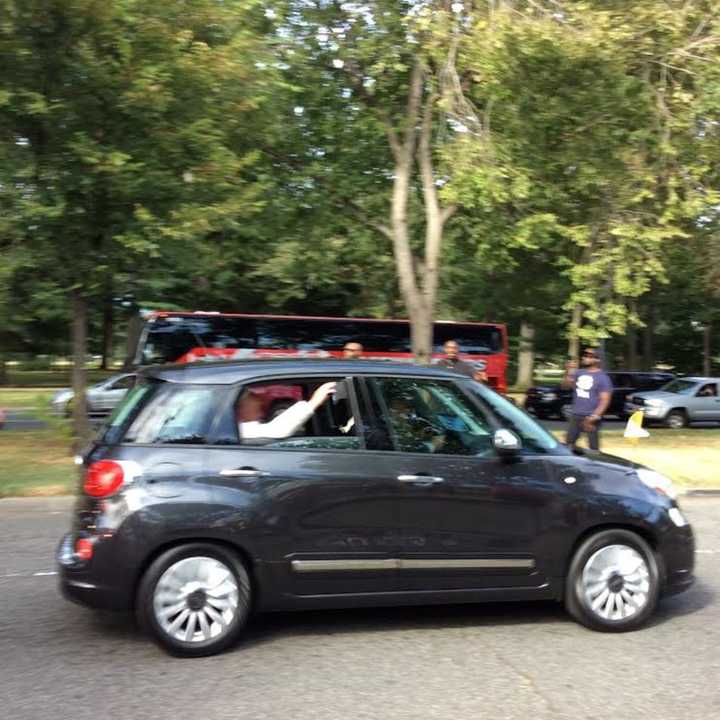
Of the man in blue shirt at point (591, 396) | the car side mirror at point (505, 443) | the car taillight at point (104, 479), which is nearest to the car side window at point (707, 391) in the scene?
the man in blue shirt at point (591, 396)

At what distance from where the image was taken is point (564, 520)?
4828 mm

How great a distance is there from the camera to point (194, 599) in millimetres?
4395

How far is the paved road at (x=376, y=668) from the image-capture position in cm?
376

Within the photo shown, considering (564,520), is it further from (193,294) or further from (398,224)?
(193,294)

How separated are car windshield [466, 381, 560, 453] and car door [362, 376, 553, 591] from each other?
0.25 ft

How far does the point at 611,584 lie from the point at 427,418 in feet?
4.88

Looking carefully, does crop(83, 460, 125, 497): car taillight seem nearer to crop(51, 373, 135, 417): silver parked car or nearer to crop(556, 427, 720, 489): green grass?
crop(556, 427, 720, 489): green grass

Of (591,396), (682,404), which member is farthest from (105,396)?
(682,404)

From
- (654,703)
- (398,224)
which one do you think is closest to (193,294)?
(398,224)

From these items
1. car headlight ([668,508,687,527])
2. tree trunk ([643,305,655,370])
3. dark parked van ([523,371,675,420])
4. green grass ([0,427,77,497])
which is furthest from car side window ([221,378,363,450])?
tree trunk ([643,305,655,370])

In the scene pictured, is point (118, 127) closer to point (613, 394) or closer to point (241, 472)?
point (241, 472)

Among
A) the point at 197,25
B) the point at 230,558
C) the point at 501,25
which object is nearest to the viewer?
the point at 230,558

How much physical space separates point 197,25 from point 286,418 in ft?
28.7

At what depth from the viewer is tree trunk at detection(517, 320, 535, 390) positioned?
38.8 meters
